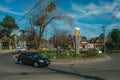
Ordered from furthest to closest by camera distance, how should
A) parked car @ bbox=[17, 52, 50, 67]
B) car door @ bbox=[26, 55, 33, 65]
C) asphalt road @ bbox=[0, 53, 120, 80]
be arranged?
1. car door @ bbox=[26, 55, 33, 65]
2. parked car @ bbox=[17, 52, 50, 67]
3. asphalt road @ bbox=[0, 53, 120, 80]

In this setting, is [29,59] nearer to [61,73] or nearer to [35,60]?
[35,60]

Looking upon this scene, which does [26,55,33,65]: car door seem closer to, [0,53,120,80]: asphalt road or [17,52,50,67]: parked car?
[17,52,50,67]: parked car

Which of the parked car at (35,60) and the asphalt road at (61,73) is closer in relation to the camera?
the asphalt road at (61,73)

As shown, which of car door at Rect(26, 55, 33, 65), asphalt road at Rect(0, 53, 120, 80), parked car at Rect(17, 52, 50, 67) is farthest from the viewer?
car door at Rect(26, 55, 33, 65)

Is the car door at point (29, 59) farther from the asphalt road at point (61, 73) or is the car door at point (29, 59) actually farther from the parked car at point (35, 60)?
the asphalt road at point (61, 73)

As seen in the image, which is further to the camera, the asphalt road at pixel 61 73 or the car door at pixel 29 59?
the car door at pixel 29 59

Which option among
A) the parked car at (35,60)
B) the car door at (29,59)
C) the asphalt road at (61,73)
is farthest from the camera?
the car door at (29,59)

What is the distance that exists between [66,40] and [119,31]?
2742 centimetres

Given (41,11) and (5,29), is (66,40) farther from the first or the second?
(41,11)

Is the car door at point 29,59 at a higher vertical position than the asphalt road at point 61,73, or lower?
higher

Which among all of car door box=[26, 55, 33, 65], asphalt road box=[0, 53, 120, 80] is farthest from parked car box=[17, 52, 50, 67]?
asphalt road box=[0, 53, 120, 80]

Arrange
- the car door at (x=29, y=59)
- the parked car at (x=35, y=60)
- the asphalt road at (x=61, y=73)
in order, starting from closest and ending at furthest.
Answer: the asphalt road at (x=61, y=73) < the parked car at (x=35, y=60) < the car door at (x=29, y=59)

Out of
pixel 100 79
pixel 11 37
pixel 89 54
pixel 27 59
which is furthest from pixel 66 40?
pixel 100 79

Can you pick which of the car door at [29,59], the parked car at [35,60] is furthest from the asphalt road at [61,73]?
the car door at [29,59]
